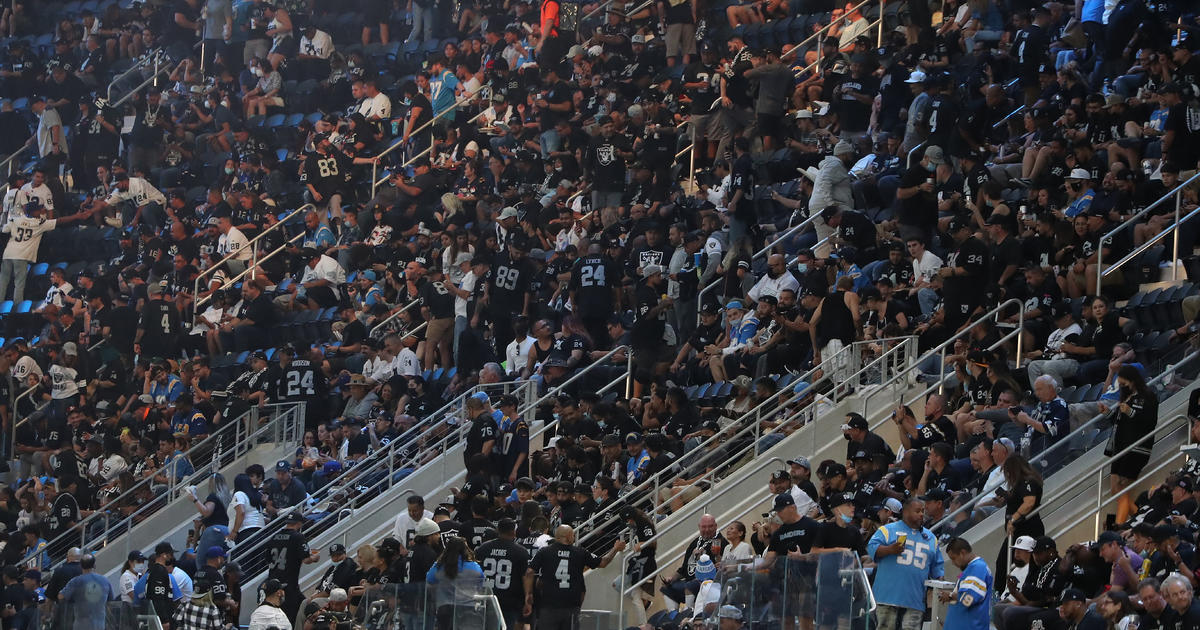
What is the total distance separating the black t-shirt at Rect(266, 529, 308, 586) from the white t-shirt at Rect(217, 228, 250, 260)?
8530 millimetres

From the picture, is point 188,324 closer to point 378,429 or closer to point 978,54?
point 378,429

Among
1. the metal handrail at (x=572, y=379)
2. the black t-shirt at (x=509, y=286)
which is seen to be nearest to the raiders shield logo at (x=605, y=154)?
the black t-shirt at (x=509, y=286)

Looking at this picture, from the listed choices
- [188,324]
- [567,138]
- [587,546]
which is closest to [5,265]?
[188,324]

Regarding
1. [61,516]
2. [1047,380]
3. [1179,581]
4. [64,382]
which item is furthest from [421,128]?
[1179,581]

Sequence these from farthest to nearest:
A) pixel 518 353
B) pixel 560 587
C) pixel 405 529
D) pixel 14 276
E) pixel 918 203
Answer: pixel 14 276
pixel 518 353
pixel 918 203
pixel 405 529
pixel 560 587

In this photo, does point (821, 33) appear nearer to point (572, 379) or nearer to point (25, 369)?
point (572, 379)

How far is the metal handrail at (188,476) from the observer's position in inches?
802

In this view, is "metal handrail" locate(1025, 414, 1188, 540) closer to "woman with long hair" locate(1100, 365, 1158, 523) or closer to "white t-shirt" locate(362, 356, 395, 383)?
"woman with long hair" locate(1100, 365, 1158, 523)

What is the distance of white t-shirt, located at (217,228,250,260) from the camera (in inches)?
973

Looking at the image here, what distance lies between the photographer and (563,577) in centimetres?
1387

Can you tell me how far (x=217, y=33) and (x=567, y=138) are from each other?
8.31 meters

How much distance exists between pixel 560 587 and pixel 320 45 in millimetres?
15052

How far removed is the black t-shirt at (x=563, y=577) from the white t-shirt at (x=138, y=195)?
13.9 meters

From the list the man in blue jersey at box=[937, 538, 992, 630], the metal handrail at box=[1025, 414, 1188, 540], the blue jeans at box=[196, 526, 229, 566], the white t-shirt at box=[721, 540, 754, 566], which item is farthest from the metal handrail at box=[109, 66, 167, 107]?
the man in blue jersey at box=[937, 538, 992, 630]
